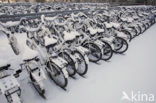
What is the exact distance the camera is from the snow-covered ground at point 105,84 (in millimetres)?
2449

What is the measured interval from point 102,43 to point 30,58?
2.01 metres

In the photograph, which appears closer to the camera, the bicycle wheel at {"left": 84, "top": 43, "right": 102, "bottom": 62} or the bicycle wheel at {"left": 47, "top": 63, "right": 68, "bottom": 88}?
the bicycle wheel at {"left": 47, "top": 63, "right": 68, "bottom": 88}

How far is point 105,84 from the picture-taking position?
280cm

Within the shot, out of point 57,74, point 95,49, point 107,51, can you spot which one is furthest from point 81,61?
point 107,51

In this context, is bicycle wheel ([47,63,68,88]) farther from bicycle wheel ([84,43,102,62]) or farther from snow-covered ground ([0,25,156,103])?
bicycle wheel ([84,43,102,62])

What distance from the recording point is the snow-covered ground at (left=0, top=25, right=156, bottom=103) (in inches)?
96.4

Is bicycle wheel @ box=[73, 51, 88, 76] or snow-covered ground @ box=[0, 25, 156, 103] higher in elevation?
bicycle wheel @ box=[73, 51, 88, 76]

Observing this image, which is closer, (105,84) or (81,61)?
(105,84)

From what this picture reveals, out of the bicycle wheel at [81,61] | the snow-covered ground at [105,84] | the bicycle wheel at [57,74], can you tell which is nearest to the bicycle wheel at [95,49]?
the snow-covered ground at [105,84]

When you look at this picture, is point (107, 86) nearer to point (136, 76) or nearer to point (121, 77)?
point (121, 77)

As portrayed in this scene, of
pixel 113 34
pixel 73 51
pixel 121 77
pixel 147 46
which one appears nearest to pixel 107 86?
pixel 121 77

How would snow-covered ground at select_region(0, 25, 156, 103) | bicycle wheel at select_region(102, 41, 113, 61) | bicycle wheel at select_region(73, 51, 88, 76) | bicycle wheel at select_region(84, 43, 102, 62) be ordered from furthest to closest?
1. bicycle wheel at select_region(102, 41, 113, 61)
2. bicycle wheel at select_region(84, 43, 102, 62)
3. bicycle wheel at select_region(73, 51, 88, 76)
4. snow-covered ground at select_region(0, 25, 156, 103)

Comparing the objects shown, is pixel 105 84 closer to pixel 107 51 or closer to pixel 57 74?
pixel 57 74

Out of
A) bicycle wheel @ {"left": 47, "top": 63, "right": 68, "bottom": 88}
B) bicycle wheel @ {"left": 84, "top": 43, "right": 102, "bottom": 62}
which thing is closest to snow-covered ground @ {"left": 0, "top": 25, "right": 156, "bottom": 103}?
bicycle wheel @ {"left": 47, "top": 63, "right": 68, "bottom": 88}
